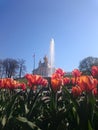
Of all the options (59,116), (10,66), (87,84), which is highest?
(10,66)

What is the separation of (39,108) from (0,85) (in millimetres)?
2425

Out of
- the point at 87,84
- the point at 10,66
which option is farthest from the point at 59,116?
the point at 10,66

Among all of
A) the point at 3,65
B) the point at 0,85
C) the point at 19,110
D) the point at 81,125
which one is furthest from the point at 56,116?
the point at 3,65

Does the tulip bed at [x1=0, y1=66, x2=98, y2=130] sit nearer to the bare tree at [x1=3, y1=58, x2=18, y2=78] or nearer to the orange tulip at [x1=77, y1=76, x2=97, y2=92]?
the orange tulip at [x1=77, y1=76, x2=97, y2=92]

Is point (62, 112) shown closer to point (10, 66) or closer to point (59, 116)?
point (59, 116)

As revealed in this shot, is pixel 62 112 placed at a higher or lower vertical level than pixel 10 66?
lower

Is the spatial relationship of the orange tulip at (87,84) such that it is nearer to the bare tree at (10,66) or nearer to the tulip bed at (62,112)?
the tulip bed at (62,112)

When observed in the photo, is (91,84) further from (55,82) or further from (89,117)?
(55,82)

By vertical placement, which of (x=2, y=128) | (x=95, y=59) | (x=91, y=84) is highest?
(x=95, y=59)

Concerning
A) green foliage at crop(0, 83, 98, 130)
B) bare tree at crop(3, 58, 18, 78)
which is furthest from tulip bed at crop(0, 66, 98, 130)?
bare tree at crop(3, 58, 18, 78)

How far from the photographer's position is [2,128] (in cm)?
439

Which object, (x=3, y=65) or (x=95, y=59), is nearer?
(x=95, y=59)

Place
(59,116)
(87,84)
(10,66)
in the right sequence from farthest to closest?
1. (10,66)
2. (59,116)
3. (87,84)

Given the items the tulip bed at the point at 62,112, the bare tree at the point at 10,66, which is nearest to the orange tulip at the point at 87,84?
the tulip bed at the point at 62,112
